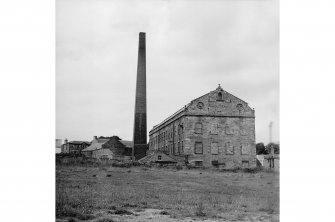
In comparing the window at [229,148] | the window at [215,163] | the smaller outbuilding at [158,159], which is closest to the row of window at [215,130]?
the window at [229,148]

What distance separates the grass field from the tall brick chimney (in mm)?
4996

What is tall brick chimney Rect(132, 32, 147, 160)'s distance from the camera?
1679 centimetres

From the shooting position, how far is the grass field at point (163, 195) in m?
9.73

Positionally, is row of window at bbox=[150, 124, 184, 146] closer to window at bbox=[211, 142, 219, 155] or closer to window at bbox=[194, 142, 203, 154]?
window at bbox=[194, 142, 203, 154]

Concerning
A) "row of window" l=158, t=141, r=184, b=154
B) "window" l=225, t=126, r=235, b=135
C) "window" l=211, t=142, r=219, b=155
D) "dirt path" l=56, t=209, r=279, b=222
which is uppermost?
"window" l=225, t=126, r=235, b=135

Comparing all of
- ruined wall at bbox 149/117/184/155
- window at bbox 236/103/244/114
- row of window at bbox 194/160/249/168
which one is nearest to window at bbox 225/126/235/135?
window at bbox 236/103/244/114

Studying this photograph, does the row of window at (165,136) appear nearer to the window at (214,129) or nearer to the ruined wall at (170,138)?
the ruined wall at (170,138)

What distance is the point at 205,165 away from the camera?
17.2 meters

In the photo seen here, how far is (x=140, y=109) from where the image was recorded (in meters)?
20.3
